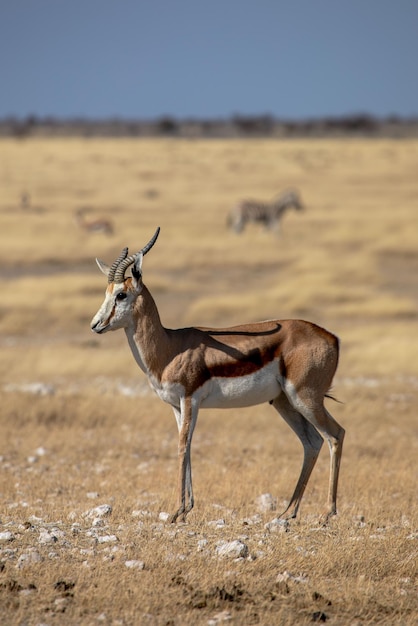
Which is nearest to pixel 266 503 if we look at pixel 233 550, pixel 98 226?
pixel 233 550

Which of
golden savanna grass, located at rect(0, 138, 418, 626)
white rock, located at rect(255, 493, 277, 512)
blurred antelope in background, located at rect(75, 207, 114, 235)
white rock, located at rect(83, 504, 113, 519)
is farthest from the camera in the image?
blurred antelope in background, located at rect(75, 207, 114, 235)

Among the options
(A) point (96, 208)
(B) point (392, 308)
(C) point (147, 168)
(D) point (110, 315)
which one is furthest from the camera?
(C) point (147, 168)

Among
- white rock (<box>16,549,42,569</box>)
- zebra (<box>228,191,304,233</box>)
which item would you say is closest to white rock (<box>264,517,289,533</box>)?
white rock (<box>16,549,42,569</box>)

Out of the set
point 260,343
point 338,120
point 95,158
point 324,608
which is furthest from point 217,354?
point 338,120

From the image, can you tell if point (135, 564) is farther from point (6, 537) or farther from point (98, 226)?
point (98, 226)

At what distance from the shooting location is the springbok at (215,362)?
7.34m

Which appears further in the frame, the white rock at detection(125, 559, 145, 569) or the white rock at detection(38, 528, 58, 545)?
the white rock at detection(38, 528, 58, 545)

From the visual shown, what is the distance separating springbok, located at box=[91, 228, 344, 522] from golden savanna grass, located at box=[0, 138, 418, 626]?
0.72 meters

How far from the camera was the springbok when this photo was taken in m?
7.34

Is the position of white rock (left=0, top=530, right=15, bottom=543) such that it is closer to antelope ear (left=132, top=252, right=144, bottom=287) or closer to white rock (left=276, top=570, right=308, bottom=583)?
white rock (left=276, top=570, right=308, bottom=583)

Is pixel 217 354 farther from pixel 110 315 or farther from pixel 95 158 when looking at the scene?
pixel 95 158

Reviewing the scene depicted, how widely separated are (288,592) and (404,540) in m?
1.29

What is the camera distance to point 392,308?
69.7ft

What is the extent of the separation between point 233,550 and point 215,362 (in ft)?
5.72
